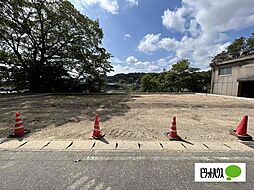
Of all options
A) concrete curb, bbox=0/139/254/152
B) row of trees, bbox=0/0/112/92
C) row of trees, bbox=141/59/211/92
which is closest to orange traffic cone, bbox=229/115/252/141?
concrete curb, bbox=0/139/254/152

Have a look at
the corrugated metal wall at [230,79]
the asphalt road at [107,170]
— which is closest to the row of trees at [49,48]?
the corrugated metal wall at [230,79]

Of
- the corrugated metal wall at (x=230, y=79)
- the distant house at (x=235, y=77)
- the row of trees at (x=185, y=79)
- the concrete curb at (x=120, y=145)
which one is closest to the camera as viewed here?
the concrete curb at (x=120, y=145)

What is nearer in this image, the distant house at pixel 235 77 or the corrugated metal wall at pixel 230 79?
the distant house at pixel 235 77

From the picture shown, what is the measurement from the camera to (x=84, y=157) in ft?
10.9

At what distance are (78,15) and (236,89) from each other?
68.0 ft

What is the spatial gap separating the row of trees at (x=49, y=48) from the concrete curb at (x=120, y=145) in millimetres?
18558

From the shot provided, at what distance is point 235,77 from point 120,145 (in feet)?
Result: 67.1

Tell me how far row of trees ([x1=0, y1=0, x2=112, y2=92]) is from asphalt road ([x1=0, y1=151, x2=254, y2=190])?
63.8ft

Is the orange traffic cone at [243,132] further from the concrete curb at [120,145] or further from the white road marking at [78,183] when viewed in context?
the white road marking at [78,183]

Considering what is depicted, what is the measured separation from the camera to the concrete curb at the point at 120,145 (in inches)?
149

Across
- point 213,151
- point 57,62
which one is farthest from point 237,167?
point 57,62

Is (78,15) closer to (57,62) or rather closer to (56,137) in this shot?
(57,62)

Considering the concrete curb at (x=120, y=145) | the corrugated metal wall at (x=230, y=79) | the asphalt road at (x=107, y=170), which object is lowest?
the concrete curb at (x=120, y=145)

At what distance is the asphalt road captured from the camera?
2.42m
